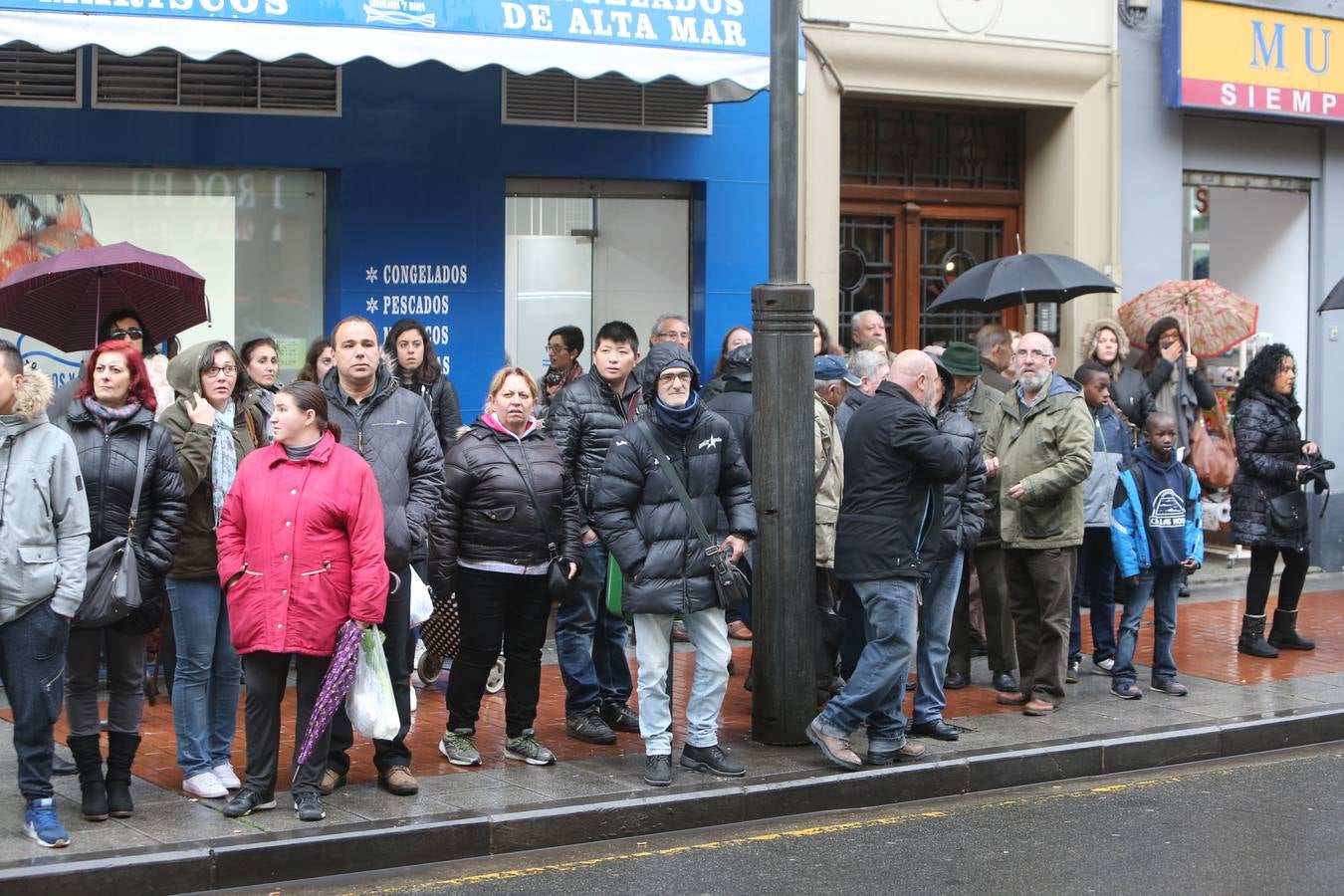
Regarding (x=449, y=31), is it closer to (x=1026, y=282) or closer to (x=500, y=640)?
(x=1026, y=282)

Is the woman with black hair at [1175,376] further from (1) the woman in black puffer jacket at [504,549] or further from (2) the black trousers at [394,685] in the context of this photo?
(2) the black trousers at [394,685]

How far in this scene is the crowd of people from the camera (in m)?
6.75

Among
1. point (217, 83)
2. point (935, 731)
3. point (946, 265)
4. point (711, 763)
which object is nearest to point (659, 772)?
point (711, 763)

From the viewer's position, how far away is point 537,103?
39.3ft

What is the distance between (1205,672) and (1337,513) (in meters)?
5.50

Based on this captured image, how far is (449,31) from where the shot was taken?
10023mm

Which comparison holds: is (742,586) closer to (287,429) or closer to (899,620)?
(899,620)

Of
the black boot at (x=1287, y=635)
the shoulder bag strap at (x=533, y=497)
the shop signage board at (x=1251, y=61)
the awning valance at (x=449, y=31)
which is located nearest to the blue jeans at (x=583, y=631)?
the shoulder bag strap at (x=533, y=497)

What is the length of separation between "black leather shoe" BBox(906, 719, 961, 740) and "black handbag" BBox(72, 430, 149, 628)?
392 cm

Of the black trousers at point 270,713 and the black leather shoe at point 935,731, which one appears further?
the black leather shoe at point 935,731

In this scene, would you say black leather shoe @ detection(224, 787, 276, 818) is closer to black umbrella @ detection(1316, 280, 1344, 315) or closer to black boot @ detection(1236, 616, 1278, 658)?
black boot @ detection(1236, 616, 1278, 658)

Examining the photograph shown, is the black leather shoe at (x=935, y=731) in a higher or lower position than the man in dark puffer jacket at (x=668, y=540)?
lower

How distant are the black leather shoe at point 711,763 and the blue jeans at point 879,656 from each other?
0.52 metres

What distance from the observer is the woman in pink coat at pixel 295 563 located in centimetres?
675
